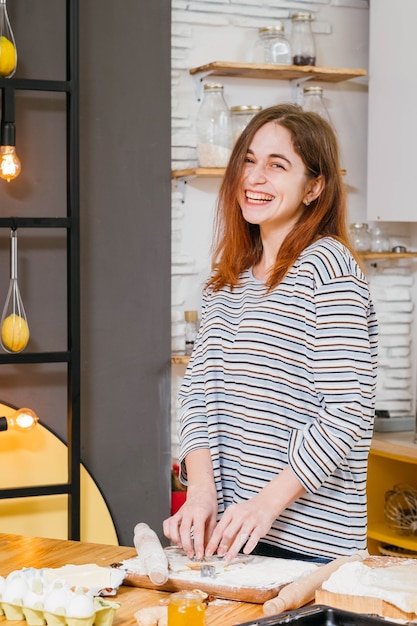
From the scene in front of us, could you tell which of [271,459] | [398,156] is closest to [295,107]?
[271,459]

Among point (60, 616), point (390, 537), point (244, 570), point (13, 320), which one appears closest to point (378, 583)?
point (244, 570)

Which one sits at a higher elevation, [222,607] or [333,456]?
[333,456]

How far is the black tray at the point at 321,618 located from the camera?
142 cm

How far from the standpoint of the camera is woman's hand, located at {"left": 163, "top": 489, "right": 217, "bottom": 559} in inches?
75.2

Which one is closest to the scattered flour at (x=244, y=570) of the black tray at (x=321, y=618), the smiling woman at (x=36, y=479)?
the black tray at (x=321, y=618)

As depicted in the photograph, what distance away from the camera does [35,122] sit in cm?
335

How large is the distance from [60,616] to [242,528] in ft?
1.47

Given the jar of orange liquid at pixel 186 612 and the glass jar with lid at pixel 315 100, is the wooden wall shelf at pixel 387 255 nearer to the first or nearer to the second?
the glass jar with lid at pixel 315 100

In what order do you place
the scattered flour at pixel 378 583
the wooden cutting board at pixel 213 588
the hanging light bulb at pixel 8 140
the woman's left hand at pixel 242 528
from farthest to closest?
the hanging light bulb at pixel 8 140 → the woman's left hand at pixel 242 528 → the wooden cutting board at pixel 213 588 → the scattered flour at pixel 378 583

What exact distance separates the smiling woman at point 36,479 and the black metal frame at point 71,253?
0.40 feet

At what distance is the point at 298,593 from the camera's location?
1.61m

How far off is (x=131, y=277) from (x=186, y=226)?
1.74 feet

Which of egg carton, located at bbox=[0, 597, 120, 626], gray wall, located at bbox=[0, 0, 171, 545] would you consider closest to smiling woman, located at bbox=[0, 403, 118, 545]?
gray wall, located at bbox=[0, 0, 171, 545]

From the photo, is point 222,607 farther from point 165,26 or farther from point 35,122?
point 165,26
